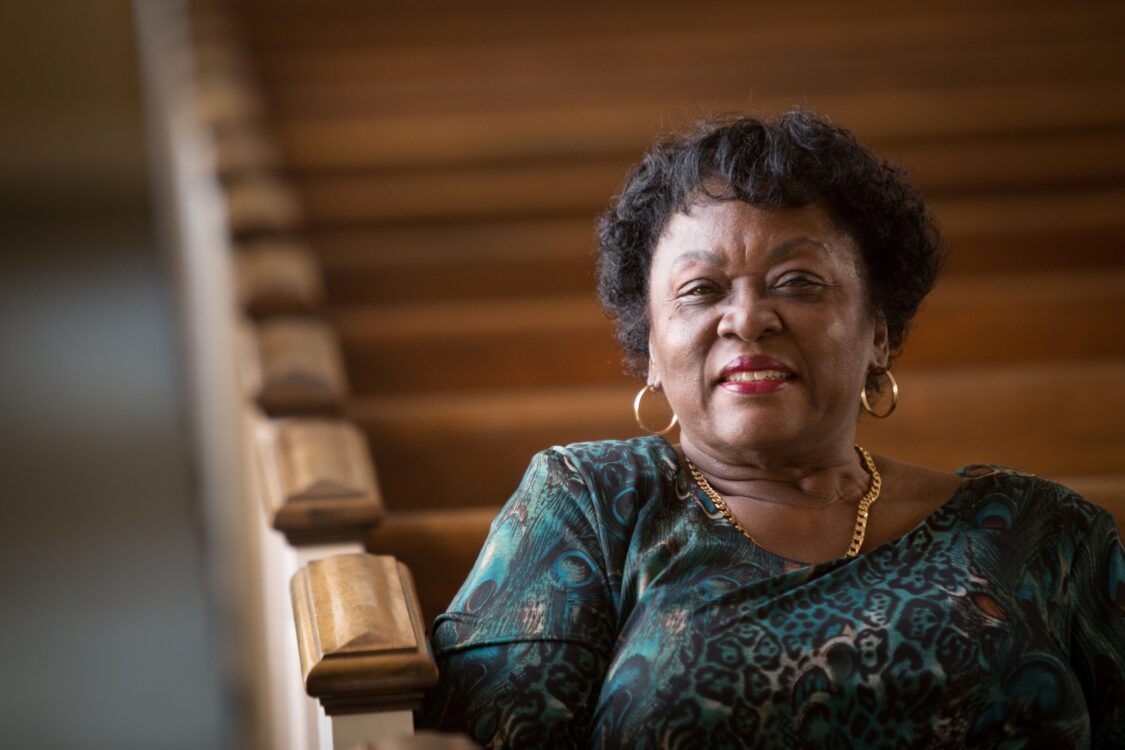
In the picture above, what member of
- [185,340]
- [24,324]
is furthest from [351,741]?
[24,324]

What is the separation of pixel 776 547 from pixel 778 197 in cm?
37

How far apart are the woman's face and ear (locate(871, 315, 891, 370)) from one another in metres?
0.09

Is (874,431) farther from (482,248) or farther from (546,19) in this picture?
(546,19)

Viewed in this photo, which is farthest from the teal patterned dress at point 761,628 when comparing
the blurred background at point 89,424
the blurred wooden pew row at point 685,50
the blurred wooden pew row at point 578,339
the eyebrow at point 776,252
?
the blurred background at point 89,424

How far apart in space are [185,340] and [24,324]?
1.76 metres

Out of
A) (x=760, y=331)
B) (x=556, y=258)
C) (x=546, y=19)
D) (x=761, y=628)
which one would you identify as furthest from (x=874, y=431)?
(x=546, y=19)

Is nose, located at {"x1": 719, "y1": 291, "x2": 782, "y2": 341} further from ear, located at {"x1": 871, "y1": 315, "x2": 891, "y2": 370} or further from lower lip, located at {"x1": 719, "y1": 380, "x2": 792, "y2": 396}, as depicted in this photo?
ear, located at {"x1": 871, "y1": 315, "x2": 891, "y2": 370}

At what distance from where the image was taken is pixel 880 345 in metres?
1.93

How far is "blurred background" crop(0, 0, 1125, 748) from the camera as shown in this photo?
9.67 ft

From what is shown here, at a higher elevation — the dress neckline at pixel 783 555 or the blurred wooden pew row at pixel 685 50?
the blurred wooden pew row at pixel 685 50

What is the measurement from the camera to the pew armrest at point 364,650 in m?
1.65

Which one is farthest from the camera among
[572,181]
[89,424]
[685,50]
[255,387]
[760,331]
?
[89,424]

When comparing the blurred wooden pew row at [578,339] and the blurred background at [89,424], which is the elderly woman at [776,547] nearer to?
the blurred wooden pew row at [578,339]

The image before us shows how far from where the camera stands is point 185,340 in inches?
223
